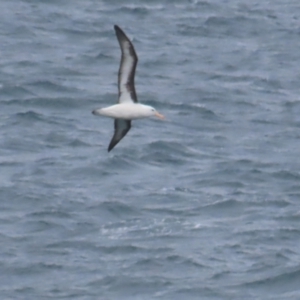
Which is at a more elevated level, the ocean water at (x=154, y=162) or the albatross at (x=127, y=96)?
the albatross at (x=127, y=96)

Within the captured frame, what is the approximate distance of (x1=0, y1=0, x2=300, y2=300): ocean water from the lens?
2509 cm

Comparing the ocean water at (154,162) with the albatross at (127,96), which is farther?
the ocean water at (154,162)

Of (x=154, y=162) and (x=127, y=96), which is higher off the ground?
(x=127, y=96)

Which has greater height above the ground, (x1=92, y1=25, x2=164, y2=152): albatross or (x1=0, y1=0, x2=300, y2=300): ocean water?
(x1=92, y1=25, x2=164, y2=152): albatross

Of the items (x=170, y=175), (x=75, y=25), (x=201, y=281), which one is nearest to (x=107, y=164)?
(x=170, y=175)

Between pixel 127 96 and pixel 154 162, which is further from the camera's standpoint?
pixel 154 162

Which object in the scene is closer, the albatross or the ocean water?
the albatross

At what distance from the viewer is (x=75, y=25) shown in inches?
1590

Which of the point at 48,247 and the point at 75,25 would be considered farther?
the point at 75,25

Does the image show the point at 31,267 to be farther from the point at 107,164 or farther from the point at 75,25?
the point at 75,25

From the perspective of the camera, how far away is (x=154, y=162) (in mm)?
29922

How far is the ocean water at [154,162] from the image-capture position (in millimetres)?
25094

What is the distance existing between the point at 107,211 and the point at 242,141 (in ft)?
17.0

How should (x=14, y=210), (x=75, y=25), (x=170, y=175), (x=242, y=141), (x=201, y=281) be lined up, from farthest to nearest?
(x=75, y=25) → (x=242, y=141) → (x=170, y=175) → (x=14, y=210) → (x=201, y=281)
